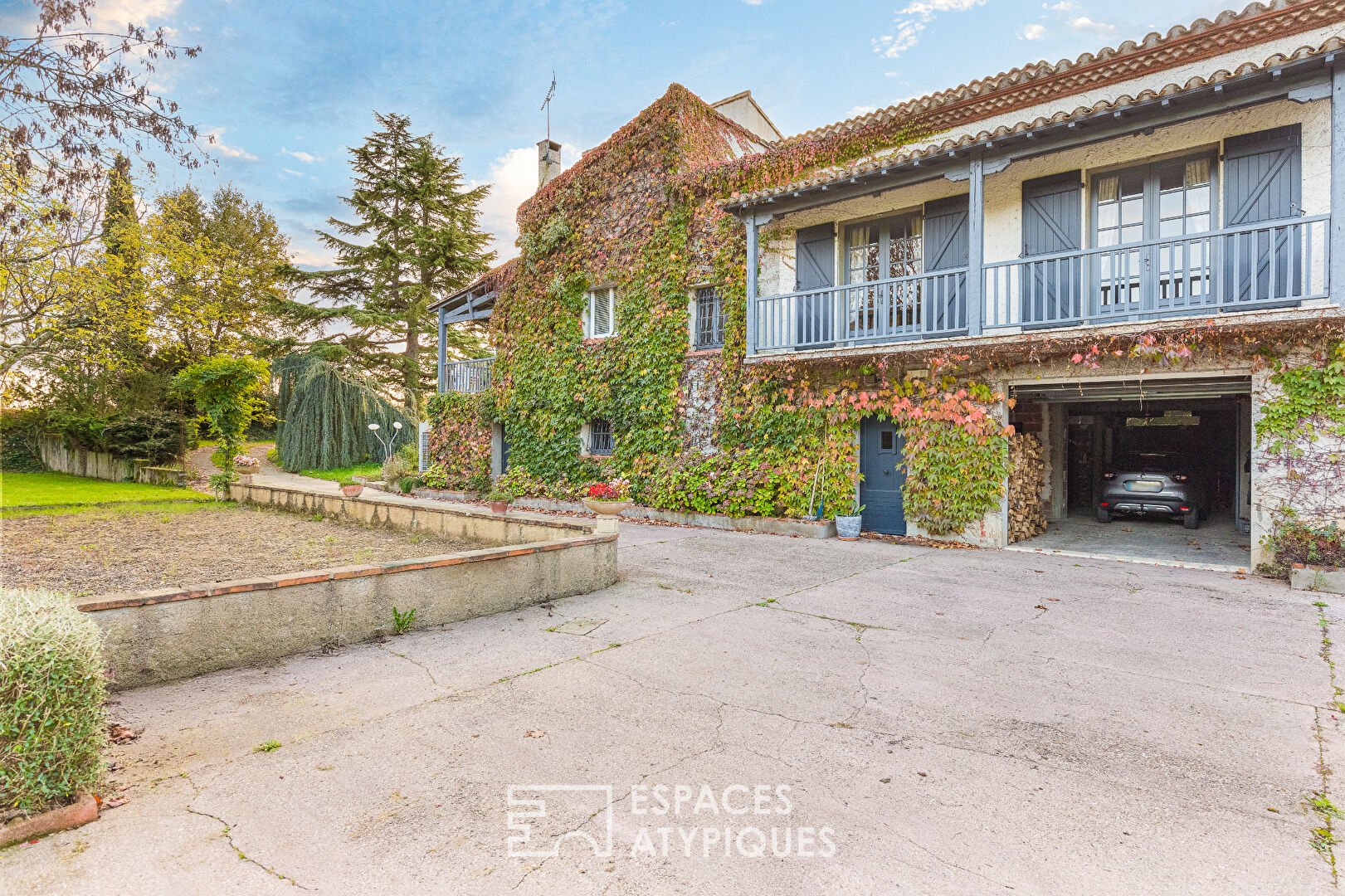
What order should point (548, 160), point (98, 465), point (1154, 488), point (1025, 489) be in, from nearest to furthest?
1. point (1025, 489)
2. point (1154, 488)
3. point (548, 160)
4. point (98, 465)

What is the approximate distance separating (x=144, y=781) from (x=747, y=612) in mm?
4018

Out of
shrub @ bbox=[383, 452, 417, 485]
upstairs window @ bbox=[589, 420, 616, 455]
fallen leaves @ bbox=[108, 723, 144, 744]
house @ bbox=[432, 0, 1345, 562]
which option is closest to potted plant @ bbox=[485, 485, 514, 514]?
house @ bbox=[432, 0, 1345, 562]

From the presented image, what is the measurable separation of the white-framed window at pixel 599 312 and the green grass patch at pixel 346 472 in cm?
1068

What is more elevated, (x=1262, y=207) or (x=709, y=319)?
(x=1262, y=207)

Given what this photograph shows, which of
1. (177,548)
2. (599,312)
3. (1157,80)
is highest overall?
(1157,80)

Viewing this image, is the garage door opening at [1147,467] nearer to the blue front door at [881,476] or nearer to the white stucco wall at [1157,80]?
the blue front door at [881,476]

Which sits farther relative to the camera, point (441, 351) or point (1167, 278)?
point (441, 351)

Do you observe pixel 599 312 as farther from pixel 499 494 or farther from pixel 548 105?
pixel 548 105

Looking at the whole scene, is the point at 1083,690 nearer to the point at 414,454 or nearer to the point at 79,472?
the point at 414,454

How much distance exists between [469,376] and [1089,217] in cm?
1461

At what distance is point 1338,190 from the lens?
6227 millimetres

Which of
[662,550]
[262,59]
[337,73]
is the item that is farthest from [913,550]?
[337,73]

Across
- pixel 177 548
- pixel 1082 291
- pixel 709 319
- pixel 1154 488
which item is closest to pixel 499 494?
pixel 709 319

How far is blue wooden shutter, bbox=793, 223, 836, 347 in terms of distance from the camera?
1006cm
